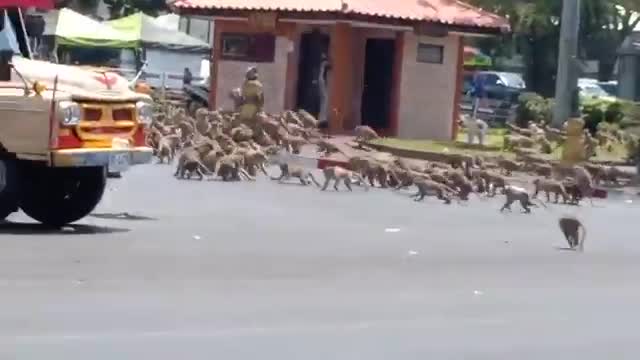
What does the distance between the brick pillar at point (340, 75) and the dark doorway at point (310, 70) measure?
0.89m

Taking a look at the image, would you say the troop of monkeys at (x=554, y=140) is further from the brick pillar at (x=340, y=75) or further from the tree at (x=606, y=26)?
the tree at (x=606, y=26)

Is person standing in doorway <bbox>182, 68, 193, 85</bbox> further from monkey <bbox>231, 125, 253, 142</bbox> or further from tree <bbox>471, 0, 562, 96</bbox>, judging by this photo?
monkey <bbox>231, 125, 253, 142</bbox>

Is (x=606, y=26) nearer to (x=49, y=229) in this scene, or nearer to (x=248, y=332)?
(x=49, y=229)

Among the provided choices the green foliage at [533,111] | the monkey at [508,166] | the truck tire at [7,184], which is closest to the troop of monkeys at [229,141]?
the monkey at [508,166]

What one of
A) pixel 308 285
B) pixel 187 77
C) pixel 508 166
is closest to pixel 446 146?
pixel 508 166

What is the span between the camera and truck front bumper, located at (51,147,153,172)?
17391 mm

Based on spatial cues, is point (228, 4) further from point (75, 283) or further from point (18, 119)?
point (75, 283)

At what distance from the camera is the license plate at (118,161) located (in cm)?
1788

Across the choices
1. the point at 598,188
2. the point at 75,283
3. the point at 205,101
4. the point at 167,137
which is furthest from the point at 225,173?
the point at 205,101

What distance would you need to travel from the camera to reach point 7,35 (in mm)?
18672

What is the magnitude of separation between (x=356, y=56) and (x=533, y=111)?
26.8ft

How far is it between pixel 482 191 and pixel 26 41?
941 centimetres

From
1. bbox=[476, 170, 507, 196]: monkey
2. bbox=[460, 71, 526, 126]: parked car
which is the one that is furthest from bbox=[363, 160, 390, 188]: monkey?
bbox=[460, 71, 526, 126]: parked car

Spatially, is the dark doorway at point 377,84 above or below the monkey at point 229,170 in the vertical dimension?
above
